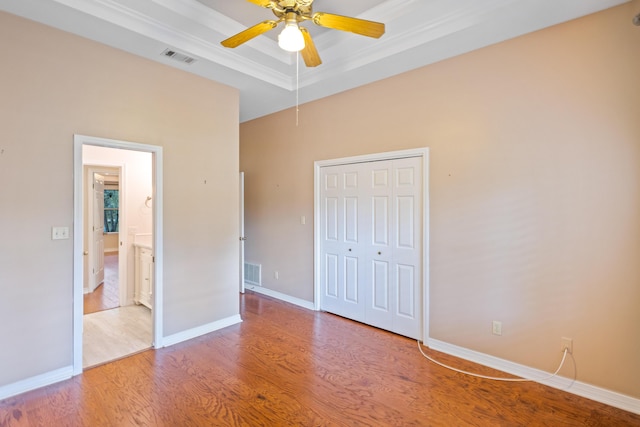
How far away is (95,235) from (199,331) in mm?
3032

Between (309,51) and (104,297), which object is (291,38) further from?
(104,297)

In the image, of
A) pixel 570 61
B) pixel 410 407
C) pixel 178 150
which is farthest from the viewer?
pixel 178 150

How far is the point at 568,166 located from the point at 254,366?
3212mm

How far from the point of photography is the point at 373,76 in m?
3.54

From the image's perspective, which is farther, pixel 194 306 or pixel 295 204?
pixel 295 204

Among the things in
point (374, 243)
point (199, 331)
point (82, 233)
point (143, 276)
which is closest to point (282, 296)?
point (199, 331)

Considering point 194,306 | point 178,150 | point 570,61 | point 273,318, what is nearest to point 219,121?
point 178,150

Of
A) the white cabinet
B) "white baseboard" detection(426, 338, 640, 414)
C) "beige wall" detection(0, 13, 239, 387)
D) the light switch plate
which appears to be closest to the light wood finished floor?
the white cabinet

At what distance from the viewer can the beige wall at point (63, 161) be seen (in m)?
2.41

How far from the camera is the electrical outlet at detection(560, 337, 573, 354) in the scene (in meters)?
2.50

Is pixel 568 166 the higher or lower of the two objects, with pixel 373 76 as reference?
lower

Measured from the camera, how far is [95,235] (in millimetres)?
5164

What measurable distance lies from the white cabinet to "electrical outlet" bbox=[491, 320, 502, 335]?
4.18 m

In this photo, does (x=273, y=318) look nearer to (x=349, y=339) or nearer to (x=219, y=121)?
(x=349, y=339)
